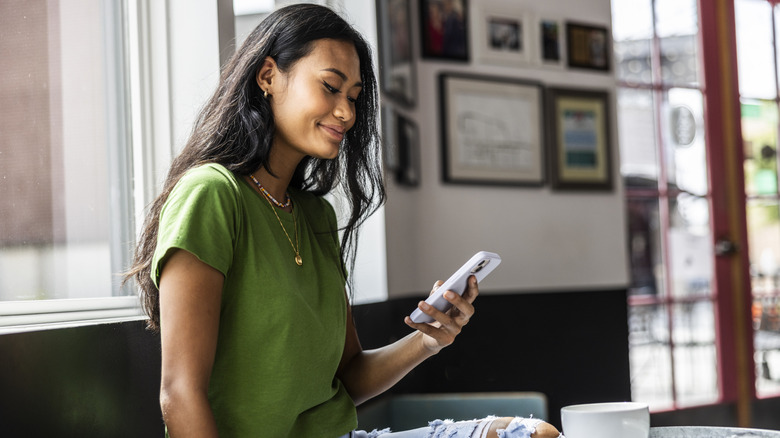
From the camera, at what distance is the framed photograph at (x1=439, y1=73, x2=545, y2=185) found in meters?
3.79

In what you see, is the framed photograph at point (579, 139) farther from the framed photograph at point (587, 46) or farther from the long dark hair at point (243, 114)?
the long dark hair at point (243, 114)

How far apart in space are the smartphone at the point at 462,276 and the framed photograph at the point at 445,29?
96.6 inches

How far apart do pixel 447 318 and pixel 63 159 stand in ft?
2.66

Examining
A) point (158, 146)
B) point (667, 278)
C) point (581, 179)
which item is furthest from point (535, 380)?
point (158, 146)

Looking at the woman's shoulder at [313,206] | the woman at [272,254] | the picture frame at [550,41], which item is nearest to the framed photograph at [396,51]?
the picture frame at [550,41]

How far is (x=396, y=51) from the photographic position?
332 cm

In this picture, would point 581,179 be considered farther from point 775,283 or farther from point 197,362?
point 197,362

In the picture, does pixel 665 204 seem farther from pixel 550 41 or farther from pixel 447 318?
pixel 447 318

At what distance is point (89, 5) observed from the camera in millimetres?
1786

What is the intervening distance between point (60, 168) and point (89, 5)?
39 cm

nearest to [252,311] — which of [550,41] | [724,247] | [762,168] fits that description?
[550,41]

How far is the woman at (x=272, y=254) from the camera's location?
1.13 meters

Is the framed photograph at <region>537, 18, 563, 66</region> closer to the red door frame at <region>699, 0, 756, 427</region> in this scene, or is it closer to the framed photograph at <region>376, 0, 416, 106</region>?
the framed photograph at <region>376, 0, 416, 106</region>

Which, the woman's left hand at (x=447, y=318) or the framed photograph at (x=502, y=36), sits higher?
the framed photograph at (x=502, y=36)
